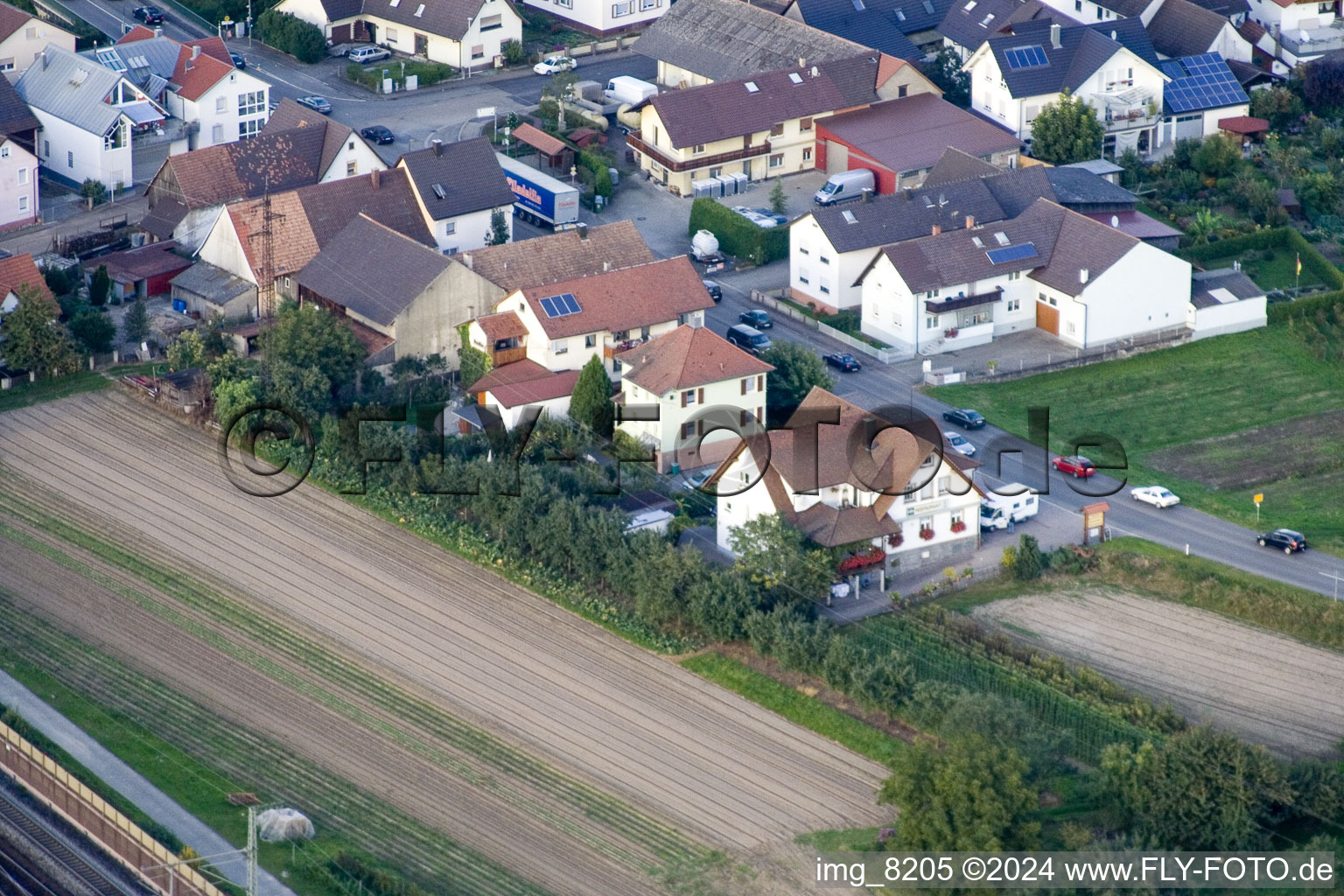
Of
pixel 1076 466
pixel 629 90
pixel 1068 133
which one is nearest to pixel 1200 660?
pixel 1076 466

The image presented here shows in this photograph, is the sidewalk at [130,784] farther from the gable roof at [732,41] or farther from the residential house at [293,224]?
the gable roof at [732,41]

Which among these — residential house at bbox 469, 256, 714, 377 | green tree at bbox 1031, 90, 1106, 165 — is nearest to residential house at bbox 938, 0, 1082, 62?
green tree at bbox 1031, 90, 1106, 165

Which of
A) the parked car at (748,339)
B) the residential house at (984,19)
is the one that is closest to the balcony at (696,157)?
the residential house at (984,19)

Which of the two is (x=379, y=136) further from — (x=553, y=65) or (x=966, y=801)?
(x=966, y=801)

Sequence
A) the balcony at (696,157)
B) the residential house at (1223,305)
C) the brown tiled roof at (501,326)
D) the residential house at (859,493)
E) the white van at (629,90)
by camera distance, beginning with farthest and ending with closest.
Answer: the white van at (629,90)
the balcony at (696,157)
the residential house at (1223,305)
the brown tiled roof at (501,326)
the residential house at (859,493)

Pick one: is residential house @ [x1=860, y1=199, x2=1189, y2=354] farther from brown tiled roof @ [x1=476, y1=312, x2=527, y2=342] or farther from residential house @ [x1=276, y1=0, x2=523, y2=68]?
residential house @ [x1=276, y1=0, x2=523, y2=68]

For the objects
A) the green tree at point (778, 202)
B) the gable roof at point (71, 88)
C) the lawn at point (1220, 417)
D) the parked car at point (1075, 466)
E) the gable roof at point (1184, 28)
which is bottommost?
the lawn at point (1220, 417)
